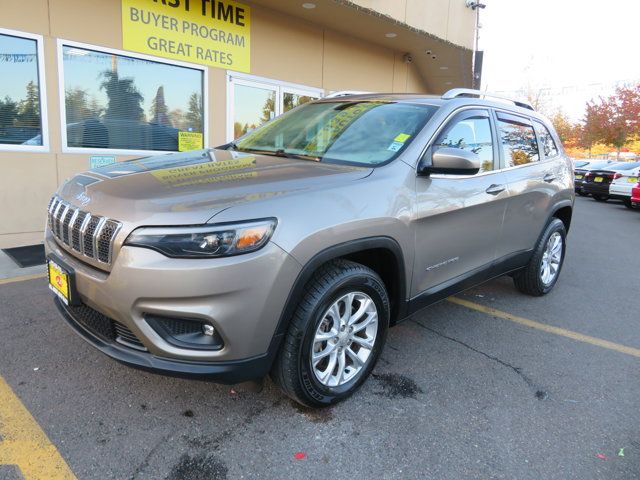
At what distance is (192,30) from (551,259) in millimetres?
6069

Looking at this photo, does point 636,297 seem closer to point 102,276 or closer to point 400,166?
point 400,166

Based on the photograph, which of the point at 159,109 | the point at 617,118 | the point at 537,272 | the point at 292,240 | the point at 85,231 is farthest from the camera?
the point at 617,118

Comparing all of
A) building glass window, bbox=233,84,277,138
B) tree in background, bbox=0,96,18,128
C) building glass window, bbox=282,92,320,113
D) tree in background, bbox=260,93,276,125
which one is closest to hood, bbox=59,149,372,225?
tree in background, bbox=0,96,18,128

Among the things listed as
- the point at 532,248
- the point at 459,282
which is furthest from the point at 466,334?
the point at 532,248

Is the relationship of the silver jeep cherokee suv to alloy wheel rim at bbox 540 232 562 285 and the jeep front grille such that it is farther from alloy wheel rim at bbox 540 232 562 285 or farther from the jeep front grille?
alloy wheel rim at bbox 540 232 562 285

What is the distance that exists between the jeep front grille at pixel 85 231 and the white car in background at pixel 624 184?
1609 cm

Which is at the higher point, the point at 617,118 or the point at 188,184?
the point at 617,118

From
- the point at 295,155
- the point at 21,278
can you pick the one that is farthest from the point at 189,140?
the point at 295,155

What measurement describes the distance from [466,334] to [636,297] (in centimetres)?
258

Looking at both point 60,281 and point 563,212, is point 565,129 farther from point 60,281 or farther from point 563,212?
point 60,281

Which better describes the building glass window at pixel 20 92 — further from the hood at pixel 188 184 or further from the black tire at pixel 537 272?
the black tire at pixel 537 272

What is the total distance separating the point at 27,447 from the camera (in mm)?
2357

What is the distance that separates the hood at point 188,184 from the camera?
87.0 inches

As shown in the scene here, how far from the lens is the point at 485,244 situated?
3773 mm
